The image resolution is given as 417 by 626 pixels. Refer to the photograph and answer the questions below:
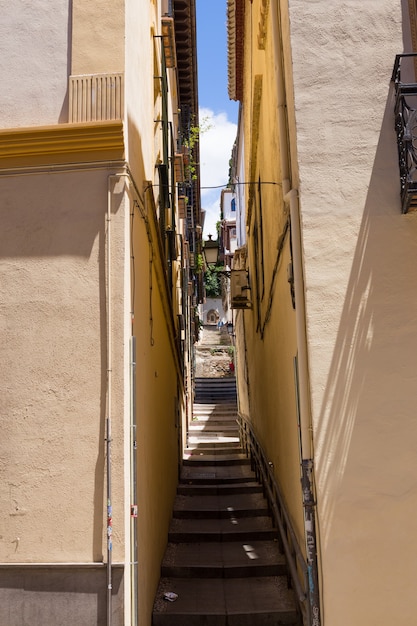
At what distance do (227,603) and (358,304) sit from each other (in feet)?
12.0

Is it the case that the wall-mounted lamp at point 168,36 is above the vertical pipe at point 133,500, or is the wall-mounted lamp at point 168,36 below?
above

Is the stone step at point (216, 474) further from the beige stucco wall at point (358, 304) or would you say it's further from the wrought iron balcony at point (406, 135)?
the wrought iron balcony at point (406, 135)

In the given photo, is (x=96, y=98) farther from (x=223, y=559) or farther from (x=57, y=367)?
(x=223, y=559)

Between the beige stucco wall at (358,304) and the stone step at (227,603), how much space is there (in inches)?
60.2

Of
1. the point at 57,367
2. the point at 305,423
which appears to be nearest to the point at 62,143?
the point at 57,367

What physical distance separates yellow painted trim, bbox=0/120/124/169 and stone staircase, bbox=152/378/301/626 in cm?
468

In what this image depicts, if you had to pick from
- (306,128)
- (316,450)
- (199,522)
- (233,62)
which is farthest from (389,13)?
(233,62)

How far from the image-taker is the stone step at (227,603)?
6086mm

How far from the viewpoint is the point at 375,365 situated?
5.13 metres

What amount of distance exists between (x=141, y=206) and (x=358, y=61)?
8.41ft

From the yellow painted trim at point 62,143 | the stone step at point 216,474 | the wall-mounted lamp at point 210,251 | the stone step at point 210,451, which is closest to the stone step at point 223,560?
the stone step at point 216,474

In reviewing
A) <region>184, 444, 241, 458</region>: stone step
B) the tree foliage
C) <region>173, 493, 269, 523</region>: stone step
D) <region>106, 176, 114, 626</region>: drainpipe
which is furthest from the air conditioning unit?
the tree foliage

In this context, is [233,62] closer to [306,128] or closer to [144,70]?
[144,70]

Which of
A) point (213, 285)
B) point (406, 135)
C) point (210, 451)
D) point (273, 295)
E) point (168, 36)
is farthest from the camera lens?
point (213, 285)
